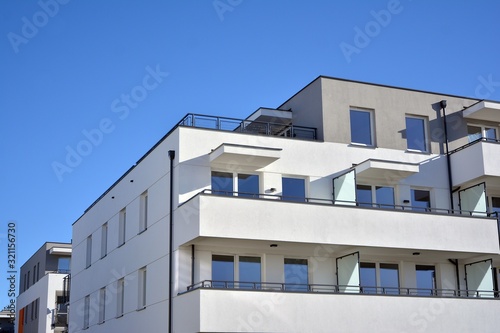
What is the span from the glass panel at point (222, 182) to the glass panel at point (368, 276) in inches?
209

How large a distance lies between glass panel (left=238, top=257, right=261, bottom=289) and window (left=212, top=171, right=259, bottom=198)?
6.86 ft

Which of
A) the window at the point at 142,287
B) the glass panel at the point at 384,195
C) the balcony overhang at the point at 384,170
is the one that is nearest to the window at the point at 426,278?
the glass panel at the point at 384,195

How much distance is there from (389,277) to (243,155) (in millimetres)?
6907

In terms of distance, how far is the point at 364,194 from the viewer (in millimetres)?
27922

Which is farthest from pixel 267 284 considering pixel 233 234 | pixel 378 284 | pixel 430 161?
pixel 430 161

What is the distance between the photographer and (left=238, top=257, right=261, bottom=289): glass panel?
25203 millimetres

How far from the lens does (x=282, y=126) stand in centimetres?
2859

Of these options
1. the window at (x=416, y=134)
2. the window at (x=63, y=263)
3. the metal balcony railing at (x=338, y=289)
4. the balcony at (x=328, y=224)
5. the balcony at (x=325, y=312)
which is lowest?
the balcony at (x=325, y=312)

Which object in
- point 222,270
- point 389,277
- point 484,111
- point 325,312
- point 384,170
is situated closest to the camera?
point 325,312

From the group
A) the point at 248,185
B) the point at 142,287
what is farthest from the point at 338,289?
the point at 142,287

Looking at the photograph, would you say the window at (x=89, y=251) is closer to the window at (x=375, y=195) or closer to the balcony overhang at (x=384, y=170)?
the window at (x=375, y=195)

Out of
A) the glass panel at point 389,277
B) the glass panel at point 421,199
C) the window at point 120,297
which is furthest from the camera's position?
the window at point 120,297

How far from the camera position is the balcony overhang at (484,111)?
2942 centimetres

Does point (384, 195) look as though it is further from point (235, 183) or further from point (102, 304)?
point (102, 304)
